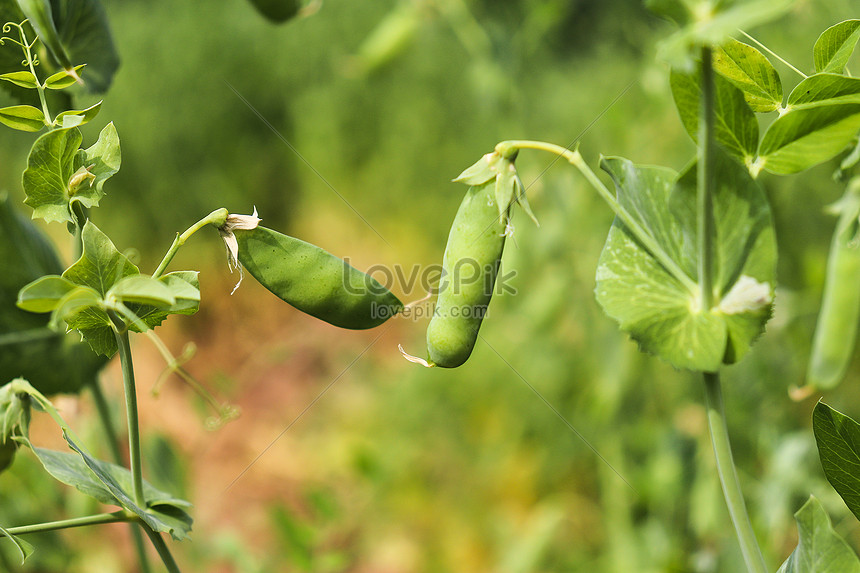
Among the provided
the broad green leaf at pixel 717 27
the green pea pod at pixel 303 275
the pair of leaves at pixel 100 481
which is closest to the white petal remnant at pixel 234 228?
the green pea pod at pixel 303 275

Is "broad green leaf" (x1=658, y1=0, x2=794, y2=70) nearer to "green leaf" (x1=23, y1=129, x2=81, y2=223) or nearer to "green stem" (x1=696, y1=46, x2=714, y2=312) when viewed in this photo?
"green stem" (x1=696, y1=46, x2=714, y2=312)

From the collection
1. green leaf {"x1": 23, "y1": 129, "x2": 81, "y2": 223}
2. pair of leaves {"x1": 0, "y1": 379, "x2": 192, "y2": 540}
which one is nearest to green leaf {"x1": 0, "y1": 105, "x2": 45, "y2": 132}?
green leaf {"x1": 23, "y1": 129, "x2": 81, "y2": 223}

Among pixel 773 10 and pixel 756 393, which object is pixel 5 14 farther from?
pixel 756 393

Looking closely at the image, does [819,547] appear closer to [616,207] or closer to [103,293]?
[616,207]

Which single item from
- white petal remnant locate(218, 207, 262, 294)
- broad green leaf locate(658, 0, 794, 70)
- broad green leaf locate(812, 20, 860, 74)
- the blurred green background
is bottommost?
the blurred green background

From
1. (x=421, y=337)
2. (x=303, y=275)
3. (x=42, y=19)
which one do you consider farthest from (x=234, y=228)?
(x=421, y=337)

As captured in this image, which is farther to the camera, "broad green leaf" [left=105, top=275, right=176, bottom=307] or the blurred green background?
the blurred green background

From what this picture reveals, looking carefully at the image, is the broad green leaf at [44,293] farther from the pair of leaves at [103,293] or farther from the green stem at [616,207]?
the green stem at [616,207]

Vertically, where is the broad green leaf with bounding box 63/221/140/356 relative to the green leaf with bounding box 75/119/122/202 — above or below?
below
